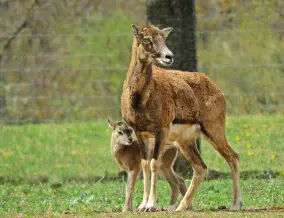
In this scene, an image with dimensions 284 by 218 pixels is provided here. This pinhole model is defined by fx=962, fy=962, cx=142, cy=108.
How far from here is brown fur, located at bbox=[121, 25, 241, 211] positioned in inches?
405

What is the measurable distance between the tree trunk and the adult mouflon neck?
3473mm

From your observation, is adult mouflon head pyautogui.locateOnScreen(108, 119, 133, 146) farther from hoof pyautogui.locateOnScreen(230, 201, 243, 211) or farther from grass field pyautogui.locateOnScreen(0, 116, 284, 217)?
hoof pyautogui.locateOnScreen(230, 201, 243, 211)

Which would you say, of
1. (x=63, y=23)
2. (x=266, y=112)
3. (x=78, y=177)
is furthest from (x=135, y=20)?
(x=78, y=177)

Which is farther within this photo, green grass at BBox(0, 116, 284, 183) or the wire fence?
the wire fence

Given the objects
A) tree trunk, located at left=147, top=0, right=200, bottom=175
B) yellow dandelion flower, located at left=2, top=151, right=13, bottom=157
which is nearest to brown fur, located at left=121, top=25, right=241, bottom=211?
tree trunk, located at left=147, top=0, right=200, bottom=175

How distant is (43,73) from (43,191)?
8.59m

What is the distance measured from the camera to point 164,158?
11.3 meters

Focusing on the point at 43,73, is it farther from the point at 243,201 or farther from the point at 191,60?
the point at 243,201

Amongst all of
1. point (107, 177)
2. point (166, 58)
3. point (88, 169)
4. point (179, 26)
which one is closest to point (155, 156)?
point (166, 58)

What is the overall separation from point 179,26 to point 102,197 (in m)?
3.53

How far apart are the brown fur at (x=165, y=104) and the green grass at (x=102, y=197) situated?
577mm

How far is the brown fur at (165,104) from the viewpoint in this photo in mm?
10281

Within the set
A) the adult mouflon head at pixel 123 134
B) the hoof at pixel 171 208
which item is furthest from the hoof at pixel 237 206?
the adult mouflon head at pixel 123 134

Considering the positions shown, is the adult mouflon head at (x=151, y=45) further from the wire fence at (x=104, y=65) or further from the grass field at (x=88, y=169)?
the wire fence at (x=104, y=65)
